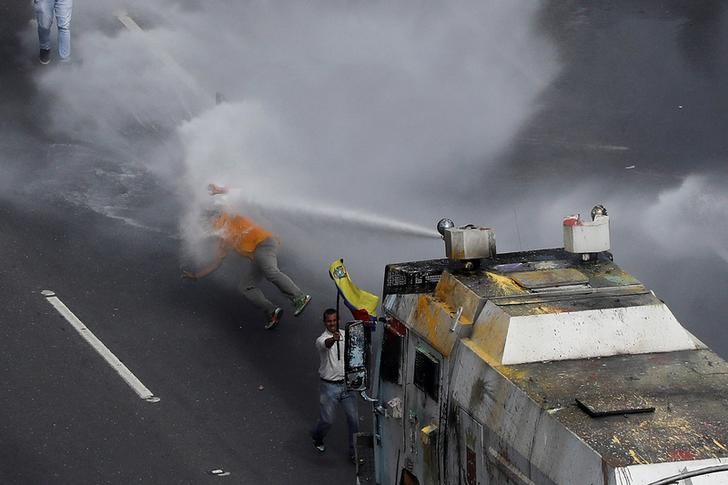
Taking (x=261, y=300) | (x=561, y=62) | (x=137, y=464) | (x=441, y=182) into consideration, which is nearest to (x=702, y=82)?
(x=561, y=62)

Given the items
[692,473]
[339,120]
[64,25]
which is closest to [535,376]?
[692,473]

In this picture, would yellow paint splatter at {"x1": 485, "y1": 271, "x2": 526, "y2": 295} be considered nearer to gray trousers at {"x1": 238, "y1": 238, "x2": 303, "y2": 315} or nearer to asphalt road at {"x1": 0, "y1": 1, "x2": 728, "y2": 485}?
asphalt road at {"x1": 0, "y1": 1, "x2": 728, "y2": 485}

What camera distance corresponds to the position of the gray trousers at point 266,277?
12.3m

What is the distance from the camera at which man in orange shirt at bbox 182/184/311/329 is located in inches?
485

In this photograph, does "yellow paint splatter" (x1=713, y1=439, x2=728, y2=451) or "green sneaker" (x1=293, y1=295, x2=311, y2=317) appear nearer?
"yellow paint splatter" (x1=713, y1=439, x2=728, y2=451)

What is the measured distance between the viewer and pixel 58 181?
579 inches

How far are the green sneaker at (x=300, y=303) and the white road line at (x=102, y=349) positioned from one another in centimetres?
178

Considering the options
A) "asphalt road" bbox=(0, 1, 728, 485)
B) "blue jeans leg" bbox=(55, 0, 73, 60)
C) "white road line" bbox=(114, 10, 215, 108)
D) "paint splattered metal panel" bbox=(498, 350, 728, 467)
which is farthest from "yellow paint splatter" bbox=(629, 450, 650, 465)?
"blue jeans leg" bbox=(55, 0, 73, 60)

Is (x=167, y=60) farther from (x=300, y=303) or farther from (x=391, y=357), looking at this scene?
(x=391, y=357)

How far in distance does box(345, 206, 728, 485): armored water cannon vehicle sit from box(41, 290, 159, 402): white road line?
2878mm

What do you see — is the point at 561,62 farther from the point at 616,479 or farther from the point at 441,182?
the point at 616,479

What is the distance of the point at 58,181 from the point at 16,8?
5122 mm

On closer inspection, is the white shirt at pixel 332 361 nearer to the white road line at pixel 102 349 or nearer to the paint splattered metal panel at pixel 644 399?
the white road line at pixel 102 349

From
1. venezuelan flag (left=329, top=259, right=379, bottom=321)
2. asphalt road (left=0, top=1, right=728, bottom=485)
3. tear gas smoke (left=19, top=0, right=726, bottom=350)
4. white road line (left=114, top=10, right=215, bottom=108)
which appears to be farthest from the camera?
white road line (left=114, top=10, right=215, bottom=108)
